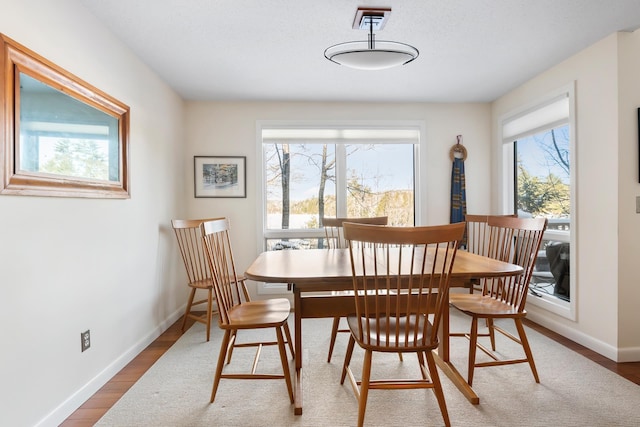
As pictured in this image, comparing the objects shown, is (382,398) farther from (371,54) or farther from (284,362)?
(371,54)

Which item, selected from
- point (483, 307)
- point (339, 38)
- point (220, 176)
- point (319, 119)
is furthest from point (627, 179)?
point (220, 176)

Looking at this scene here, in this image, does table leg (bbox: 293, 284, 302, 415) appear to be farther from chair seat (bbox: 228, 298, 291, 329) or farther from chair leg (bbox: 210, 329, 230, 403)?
chair leg (bbox: 210, 329, 230, 403)

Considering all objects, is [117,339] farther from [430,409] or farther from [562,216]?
[562,216]

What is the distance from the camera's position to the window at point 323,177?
419cm

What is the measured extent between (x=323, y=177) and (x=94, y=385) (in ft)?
9.36

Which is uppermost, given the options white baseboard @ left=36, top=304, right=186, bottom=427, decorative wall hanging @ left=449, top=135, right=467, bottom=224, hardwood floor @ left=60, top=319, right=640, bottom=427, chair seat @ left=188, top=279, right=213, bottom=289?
decorative wall hanging @ left=449, top=135, right=467, bottom=224

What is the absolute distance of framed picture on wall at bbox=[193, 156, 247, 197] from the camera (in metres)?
4.04

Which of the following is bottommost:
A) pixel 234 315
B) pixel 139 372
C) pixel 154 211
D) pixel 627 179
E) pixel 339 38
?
pixel 139 372

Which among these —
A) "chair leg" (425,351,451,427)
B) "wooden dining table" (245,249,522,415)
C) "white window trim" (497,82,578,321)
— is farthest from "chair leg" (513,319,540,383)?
"white window trim" (497,82,578,321)

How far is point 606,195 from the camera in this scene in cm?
266

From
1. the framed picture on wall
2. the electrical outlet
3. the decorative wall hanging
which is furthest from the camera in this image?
the decorative wall hanging

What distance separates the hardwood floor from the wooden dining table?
108cm

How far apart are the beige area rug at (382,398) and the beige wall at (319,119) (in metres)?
1.75

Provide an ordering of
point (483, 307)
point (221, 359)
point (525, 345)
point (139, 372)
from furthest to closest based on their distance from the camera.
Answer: point (139, 372)
point (483, 307)
point (525, 345)
point (221, 359)
